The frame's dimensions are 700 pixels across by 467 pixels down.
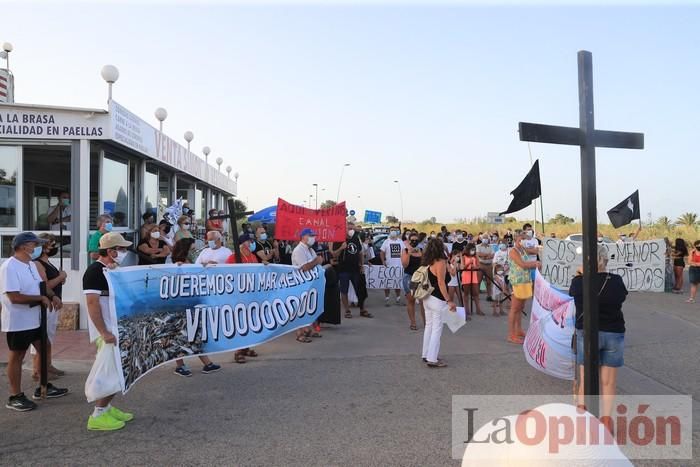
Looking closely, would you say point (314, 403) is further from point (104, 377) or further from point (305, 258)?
point (305, 258)

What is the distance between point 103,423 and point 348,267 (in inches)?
275

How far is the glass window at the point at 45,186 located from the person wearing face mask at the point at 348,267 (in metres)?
5.21

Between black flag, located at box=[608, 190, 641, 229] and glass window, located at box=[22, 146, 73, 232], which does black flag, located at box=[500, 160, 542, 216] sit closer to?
black flag, located at box=[608, 190, 641, 229]

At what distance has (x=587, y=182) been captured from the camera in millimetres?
3508

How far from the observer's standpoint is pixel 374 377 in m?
6.37

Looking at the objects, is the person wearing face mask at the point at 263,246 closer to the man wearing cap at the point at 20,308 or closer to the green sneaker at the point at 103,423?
the man wearing cap at the point at 20,308

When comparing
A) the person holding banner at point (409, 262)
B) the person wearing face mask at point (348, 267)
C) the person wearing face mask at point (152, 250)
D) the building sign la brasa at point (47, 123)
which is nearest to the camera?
the person wearing face mask at point (152, 250)

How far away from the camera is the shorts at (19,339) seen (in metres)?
5.31

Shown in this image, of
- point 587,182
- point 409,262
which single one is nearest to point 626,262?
point 409,262

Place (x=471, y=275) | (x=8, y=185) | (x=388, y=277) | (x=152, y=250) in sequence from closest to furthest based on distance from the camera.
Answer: (x=152, y=250)
(x=8, y=185)
(x=471, y=275)
(x=388, y=277)

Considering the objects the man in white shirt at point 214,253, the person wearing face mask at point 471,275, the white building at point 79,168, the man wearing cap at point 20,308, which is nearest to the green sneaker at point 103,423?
the man wearing cap at point 20,308

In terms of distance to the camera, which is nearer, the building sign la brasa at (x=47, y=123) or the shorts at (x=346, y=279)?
the building sign la brasa at (x=47, y=123)

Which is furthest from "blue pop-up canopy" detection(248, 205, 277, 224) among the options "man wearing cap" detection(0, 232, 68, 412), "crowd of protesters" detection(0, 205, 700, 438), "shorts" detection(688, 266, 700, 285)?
"shorts" detection(688, 266, 700, 285)

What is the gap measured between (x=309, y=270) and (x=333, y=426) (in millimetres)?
3859
